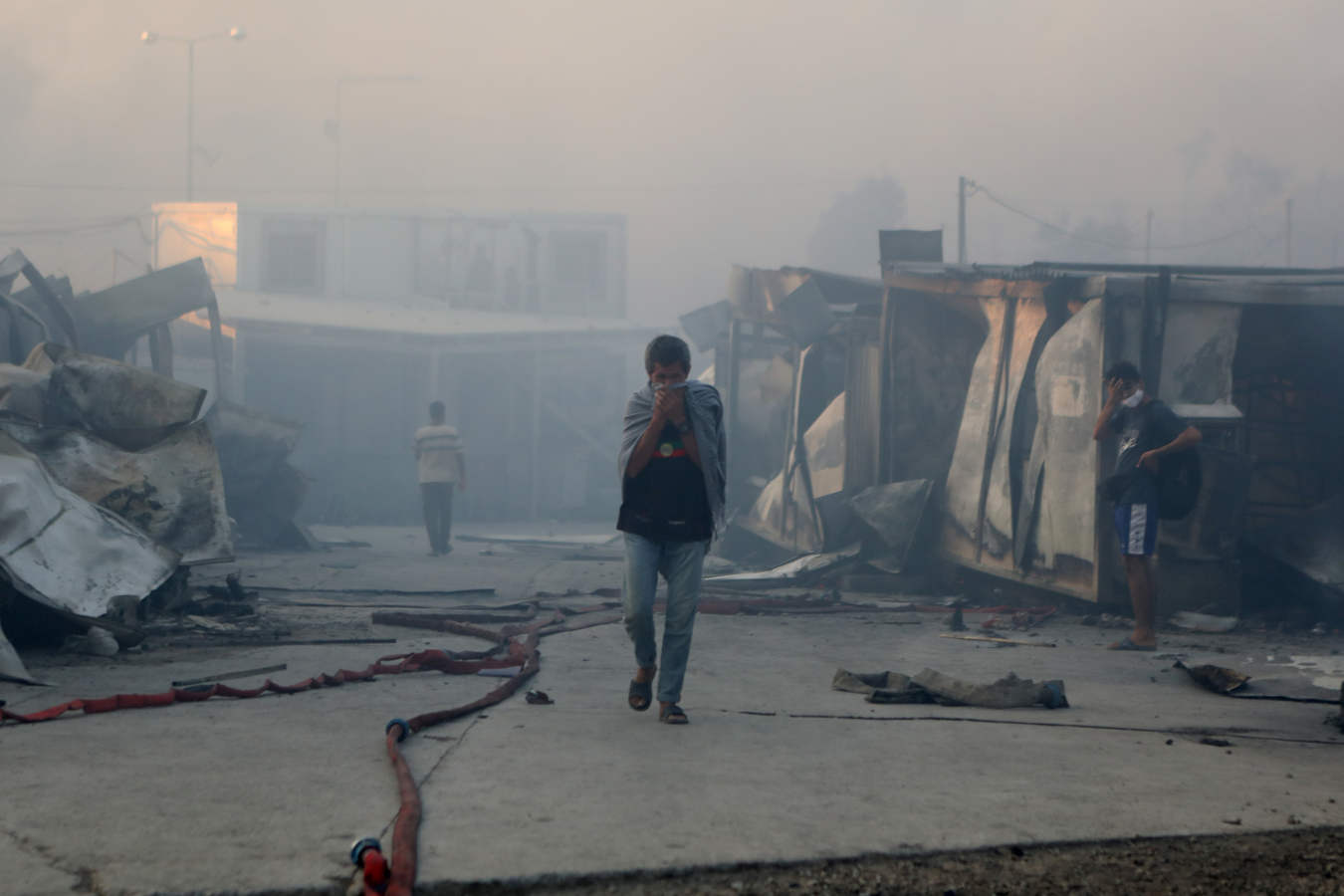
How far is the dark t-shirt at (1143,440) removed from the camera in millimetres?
7355

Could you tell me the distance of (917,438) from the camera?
1141 centimetres

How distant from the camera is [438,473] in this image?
14.8 m

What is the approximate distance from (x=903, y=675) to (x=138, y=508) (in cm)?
530

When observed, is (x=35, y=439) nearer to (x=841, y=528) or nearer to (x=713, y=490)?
(x=713, y=490)

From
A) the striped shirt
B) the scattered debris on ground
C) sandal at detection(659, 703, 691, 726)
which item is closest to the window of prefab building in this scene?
the striped shirt

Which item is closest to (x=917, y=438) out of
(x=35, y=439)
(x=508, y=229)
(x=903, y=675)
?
(x=903, y=675)

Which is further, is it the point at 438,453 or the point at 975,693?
the point at 438,453

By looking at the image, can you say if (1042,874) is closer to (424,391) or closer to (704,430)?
(704,430)

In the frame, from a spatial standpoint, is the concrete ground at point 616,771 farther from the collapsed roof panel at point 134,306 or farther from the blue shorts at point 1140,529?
the collapsed roof panel at point 134,306

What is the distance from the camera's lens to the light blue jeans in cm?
490

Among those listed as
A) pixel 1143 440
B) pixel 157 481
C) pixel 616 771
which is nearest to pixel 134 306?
pixel 157 481

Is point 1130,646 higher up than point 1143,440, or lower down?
lower down

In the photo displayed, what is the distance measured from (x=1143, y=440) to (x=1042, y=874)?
506 cm

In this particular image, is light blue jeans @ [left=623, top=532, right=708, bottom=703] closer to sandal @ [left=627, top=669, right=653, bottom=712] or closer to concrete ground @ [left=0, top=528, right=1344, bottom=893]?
sandal @ [left=627, top=669, right=653, bottom=712]
